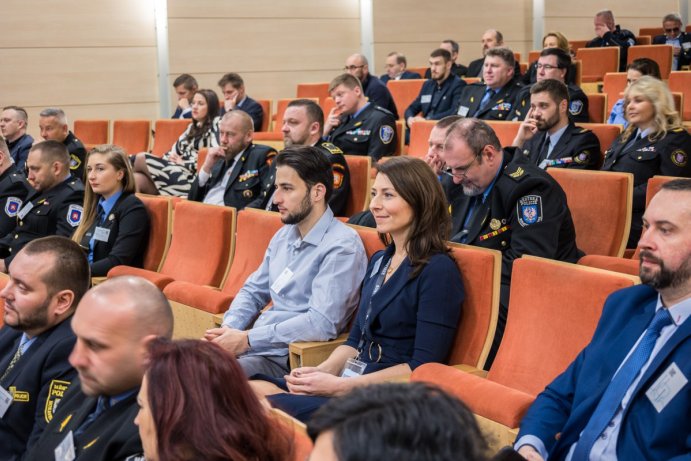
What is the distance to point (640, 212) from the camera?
3.73 metres

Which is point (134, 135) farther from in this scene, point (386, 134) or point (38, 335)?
point (38, 335)

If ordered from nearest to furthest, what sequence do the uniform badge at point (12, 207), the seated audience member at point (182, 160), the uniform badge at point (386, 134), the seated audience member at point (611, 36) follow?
the uniform badge at point (12, 207) → the uniform badge at point (386, 134) → the seated audience member at point (182, 160) → the seated audience member at point (611, 36)

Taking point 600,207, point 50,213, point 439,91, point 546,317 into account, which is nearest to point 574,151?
point 600,207

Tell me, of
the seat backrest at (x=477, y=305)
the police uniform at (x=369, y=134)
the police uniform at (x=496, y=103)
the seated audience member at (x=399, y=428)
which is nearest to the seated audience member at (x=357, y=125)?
the police uniform at (x=369, y=134)

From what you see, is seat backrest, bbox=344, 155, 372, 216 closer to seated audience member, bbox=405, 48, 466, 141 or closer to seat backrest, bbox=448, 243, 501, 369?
seat backrest, bbox=448, 243, 501, 369

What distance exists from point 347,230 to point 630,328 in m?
1.28

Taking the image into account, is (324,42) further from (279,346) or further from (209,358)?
(209,358)

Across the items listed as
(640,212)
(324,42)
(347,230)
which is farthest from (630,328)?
(324,42)

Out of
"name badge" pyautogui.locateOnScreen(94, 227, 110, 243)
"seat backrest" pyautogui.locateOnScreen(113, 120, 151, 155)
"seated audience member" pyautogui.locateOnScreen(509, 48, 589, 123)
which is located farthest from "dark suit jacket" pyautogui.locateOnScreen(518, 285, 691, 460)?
"seat backrest" pyautogui.locateOnScreen(113, 120, 151, 155)

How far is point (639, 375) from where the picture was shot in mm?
1791

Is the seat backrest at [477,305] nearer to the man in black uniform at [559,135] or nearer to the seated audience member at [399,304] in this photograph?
the seated audience member at [399,304]

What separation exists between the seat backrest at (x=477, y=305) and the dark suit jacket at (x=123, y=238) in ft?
6.66

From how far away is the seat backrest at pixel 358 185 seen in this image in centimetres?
414

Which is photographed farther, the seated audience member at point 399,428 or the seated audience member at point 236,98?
the seated audience member at point 236,98
